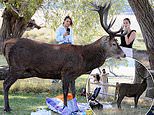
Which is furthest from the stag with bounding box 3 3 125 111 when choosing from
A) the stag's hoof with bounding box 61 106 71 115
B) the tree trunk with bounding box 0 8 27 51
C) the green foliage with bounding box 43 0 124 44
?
the tree trunk with bounding box 0 8 27 51

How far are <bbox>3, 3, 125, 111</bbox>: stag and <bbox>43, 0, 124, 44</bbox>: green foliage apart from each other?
12.9ft

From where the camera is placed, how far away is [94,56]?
7.05 m

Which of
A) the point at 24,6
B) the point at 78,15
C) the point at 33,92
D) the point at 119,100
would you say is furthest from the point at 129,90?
the point at 78,15

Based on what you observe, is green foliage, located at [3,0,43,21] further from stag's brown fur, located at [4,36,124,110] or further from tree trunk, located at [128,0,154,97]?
stag's brown fur, located at [4,36,124,110]

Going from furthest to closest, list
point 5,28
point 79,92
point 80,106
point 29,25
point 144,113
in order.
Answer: point 29,25, point 5,28, point 79,92, point 80,106, point 144,113

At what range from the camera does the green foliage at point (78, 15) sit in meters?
11.7

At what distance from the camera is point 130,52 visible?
749cm

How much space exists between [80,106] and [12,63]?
4.23ft

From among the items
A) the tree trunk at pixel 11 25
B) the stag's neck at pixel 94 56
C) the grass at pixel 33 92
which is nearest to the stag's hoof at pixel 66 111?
the stag's neck at pixel 94 56

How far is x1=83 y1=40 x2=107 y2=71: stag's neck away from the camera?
700cm

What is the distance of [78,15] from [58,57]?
5.96 meters

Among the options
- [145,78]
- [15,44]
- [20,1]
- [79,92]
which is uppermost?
[20,1]

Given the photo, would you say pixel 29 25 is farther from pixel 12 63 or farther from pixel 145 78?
pixel 145 78

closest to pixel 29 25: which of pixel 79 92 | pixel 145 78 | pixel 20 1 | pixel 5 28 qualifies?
pixel 5 28
